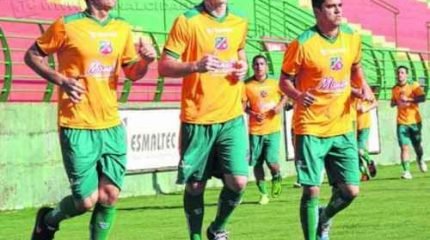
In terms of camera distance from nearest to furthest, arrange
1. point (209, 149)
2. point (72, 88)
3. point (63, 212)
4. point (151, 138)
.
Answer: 1. point (72, 88)
2. point (63, 212)
3. point (209, 149)
4. point (151, 138)

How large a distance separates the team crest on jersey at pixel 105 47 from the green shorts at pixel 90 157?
2.12ft

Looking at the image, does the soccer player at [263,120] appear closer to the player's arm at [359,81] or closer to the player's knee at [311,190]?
the player's arm at [359,81]

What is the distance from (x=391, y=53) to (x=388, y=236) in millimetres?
21096

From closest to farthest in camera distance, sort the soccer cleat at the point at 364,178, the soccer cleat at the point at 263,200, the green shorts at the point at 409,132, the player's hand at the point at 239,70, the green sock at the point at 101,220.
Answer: the green sock at the point at 101,220
the player's hand at the point at 239,70
the soccer cleat at the point at 263,200
the soccer cleat at the point at 364,178
the green shorts at the point at 409,132

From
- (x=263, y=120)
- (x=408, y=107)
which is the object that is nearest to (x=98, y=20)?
(x=263, y=120)

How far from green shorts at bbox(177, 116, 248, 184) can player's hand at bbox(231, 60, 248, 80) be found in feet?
1.37

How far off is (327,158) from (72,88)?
110 inches

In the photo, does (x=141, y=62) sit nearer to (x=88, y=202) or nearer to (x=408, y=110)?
(x=88, y=202)

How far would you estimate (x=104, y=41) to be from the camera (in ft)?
32.2

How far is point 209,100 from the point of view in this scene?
10406 mm

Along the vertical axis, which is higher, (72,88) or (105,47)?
(105,47)

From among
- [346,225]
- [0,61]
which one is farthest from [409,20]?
[346,225]

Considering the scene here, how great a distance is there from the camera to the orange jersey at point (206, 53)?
1037 cm

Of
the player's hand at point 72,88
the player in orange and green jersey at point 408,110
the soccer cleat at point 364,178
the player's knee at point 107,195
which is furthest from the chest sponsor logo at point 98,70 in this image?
the player in orange and green jersey at point 408,110
